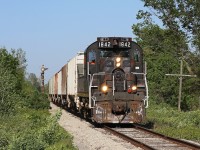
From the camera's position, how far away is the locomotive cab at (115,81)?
18859mm

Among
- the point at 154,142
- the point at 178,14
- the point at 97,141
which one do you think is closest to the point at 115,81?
the point at 97,141

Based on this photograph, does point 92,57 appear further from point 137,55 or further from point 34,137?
point 34,137

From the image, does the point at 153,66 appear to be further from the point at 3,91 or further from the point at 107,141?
the point at 107,141

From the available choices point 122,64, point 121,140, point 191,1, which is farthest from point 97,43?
point 191,1

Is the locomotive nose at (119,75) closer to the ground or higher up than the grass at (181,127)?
higher up

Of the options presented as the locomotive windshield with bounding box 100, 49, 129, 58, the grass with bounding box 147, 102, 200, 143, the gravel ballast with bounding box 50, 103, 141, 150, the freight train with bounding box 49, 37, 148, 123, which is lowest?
the gravel ballast with bounding box 50, 103, 141, 150

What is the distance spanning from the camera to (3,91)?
20016 millimetres

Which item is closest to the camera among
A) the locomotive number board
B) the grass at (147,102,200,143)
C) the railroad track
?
the railroad track

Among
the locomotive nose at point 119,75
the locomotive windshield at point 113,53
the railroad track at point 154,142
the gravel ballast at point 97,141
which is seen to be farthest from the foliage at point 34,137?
the locomotive windshield at point 113,53

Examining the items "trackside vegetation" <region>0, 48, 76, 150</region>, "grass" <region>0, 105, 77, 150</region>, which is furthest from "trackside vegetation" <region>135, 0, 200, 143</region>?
"grass" <region>0, 105, 77, 150</region>

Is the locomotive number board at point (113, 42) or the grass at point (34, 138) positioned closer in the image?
the grass at point (34, 138)

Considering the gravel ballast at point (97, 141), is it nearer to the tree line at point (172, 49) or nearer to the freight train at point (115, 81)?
the freight train at point (115, 81)

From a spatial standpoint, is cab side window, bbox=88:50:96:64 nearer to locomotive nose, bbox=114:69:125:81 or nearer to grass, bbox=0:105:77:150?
locomotive nose, bbox=114:69:125:81

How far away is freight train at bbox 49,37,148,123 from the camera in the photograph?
18.9m
